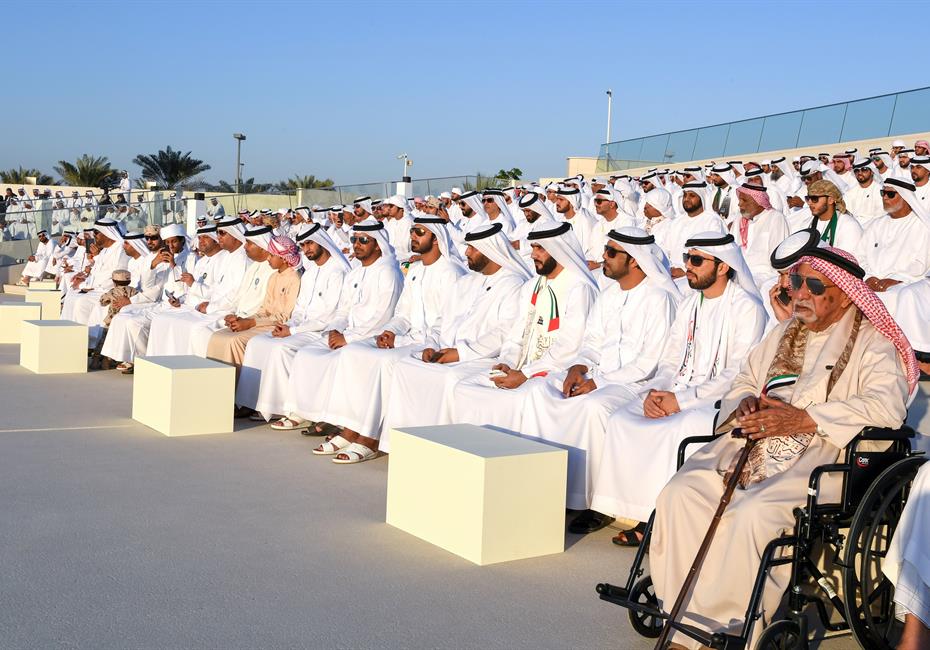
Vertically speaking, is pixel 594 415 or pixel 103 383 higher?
pixel 594 415

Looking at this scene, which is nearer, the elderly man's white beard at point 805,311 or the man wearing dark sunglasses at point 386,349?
the elderly man's white beard at point 805,311

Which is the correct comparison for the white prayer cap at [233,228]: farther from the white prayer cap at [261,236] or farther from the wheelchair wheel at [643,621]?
the wheelchair wheel at [643,621]

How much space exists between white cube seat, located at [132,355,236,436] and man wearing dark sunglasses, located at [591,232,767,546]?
3.45 meters

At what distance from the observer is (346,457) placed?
6.89m

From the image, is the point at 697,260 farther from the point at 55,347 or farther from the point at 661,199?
the point at 661,199

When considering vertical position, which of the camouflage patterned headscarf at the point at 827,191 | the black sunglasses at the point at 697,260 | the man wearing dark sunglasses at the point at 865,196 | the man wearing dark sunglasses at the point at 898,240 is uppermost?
the man wearing dark sunglasses at the point at 865,196

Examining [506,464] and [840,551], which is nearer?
Result: [840,551]

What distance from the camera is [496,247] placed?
282 inches

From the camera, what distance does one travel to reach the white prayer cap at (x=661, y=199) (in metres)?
15.9

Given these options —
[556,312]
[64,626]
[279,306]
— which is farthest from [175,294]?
[64,626]

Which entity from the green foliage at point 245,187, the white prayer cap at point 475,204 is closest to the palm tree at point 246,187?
the green foliage at point 245,187

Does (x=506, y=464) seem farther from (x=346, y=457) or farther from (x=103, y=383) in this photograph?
(x=103, y=383)

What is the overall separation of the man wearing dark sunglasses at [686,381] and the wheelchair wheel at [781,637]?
1.56m

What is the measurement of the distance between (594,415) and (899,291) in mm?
4102
